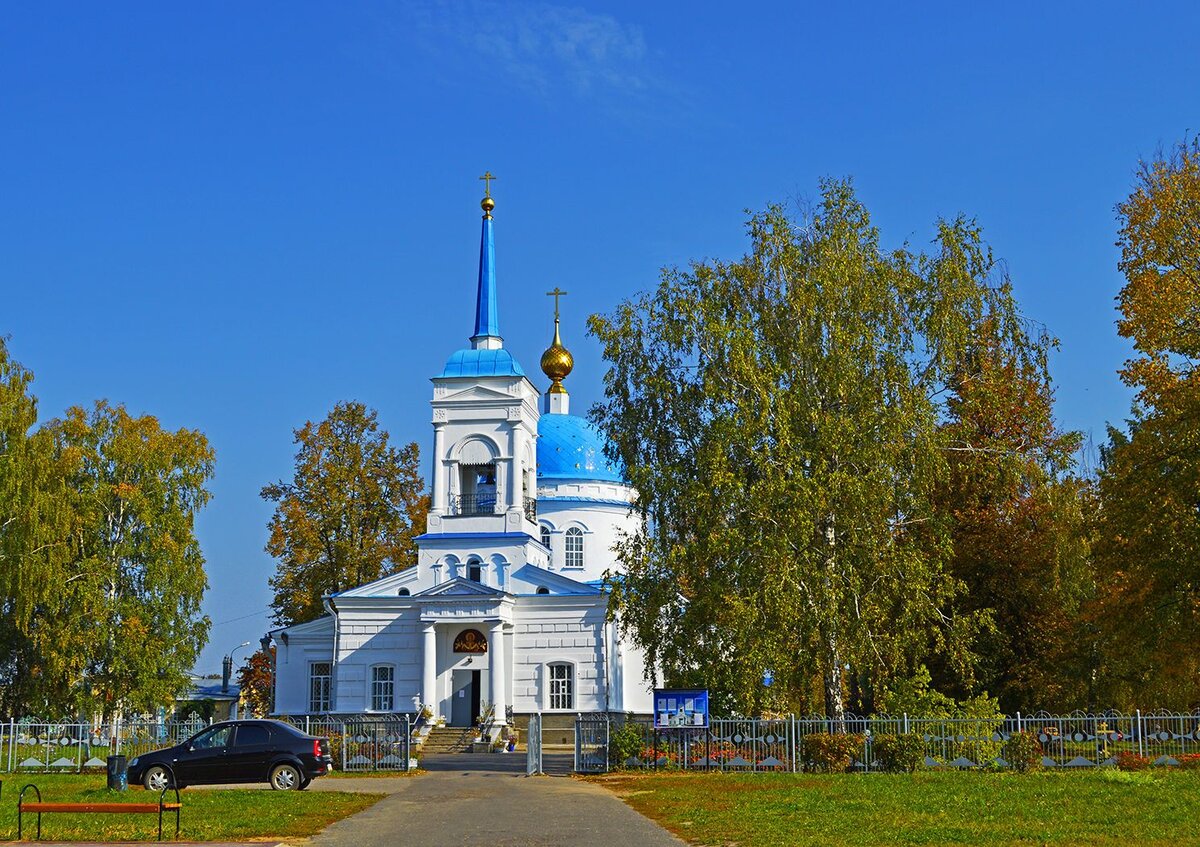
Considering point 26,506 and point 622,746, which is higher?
point 26,506

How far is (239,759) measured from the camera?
25781mm

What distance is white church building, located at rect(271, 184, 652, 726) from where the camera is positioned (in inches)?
1752

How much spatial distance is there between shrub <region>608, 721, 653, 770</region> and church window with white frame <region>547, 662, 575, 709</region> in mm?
15403

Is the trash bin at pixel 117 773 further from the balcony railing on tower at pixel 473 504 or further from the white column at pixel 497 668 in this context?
the balcony railing on tower at pixel 473 504

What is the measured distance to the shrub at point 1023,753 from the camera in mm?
25641

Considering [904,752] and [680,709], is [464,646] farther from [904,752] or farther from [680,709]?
[904,752]

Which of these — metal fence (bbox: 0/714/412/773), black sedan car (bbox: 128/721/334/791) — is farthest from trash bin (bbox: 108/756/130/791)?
metal fence (bbox: 0/714/412/773)

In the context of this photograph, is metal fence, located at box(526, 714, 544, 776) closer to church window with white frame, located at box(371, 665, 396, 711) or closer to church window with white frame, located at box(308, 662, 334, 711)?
church window with white frame, located at box(371, 665, 396, 711)

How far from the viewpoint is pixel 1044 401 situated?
36812 mm

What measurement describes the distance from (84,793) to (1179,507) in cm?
2207

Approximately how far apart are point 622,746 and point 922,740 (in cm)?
648

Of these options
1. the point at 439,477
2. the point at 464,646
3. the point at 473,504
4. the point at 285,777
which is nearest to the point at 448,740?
the point at 464,646

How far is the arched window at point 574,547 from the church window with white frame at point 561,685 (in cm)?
857

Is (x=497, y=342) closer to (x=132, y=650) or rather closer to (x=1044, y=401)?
(x=132, y=650)
